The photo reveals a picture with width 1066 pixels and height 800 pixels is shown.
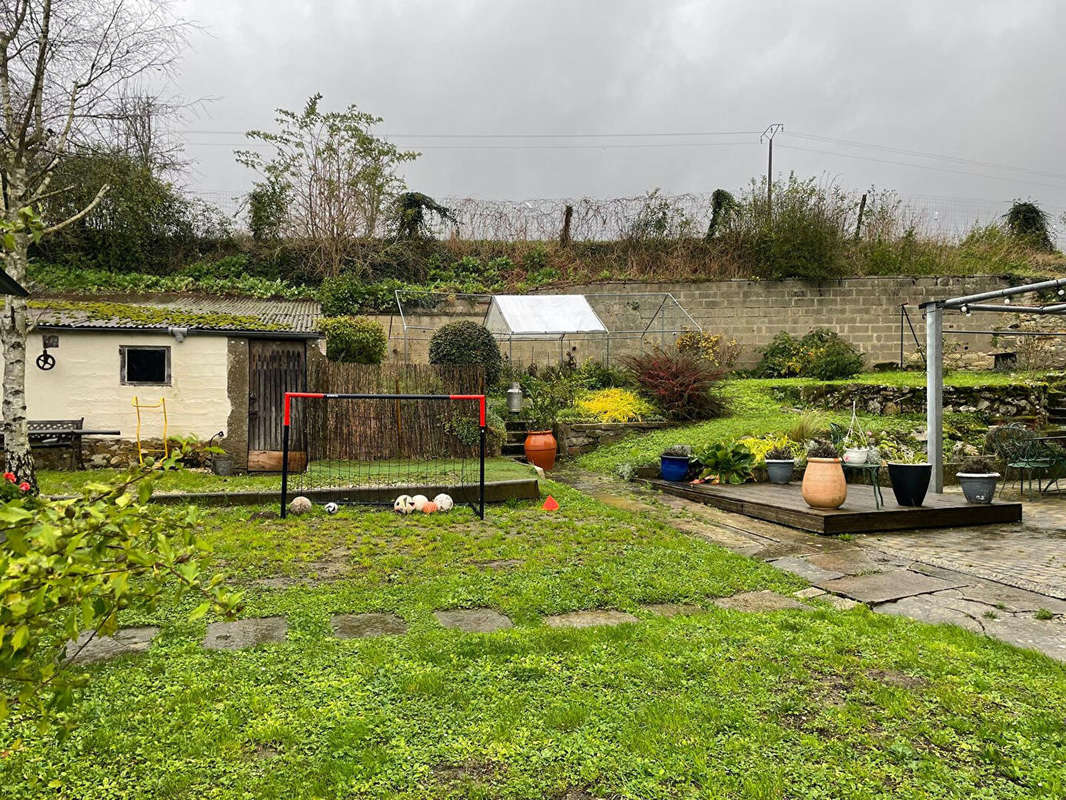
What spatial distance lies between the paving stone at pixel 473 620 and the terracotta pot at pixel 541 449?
24.4ft

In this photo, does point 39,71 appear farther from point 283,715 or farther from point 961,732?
point 961,732

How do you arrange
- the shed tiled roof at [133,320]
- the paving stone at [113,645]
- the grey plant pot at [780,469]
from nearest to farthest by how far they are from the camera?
the paving stone at [113,645] < the grey plant pot at [780,469] < the shed tiled roof at [133,320]

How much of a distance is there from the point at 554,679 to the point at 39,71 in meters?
10.5

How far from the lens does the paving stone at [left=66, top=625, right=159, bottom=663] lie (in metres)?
3.45

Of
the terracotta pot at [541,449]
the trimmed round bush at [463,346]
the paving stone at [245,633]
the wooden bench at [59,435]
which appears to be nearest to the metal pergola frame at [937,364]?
the terracotta pot at [541,449]

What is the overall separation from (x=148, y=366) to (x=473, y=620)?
897 centimetres

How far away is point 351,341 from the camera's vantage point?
13.6 metres

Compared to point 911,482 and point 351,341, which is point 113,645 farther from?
point 351,341

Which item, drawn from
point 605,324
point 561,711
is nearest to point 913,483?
point 561,711

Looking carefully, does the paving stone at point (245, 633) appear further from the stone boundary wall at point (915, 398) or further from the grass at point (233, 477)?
the stone boundary wall at point (915, 398)

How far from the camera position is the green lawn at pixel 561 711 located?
2369 mm

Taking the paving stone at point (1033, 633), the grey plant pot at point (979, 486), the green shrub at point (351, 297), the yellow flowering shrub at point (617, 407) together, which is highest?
the green shrub at point (351, 297)

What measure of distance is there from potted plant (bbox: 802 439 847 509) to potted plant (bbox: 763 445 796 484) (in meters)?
2.38

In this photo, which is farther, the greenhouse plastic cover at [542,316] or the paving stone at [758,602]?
the greenhouse plastic cover at [542,316]
